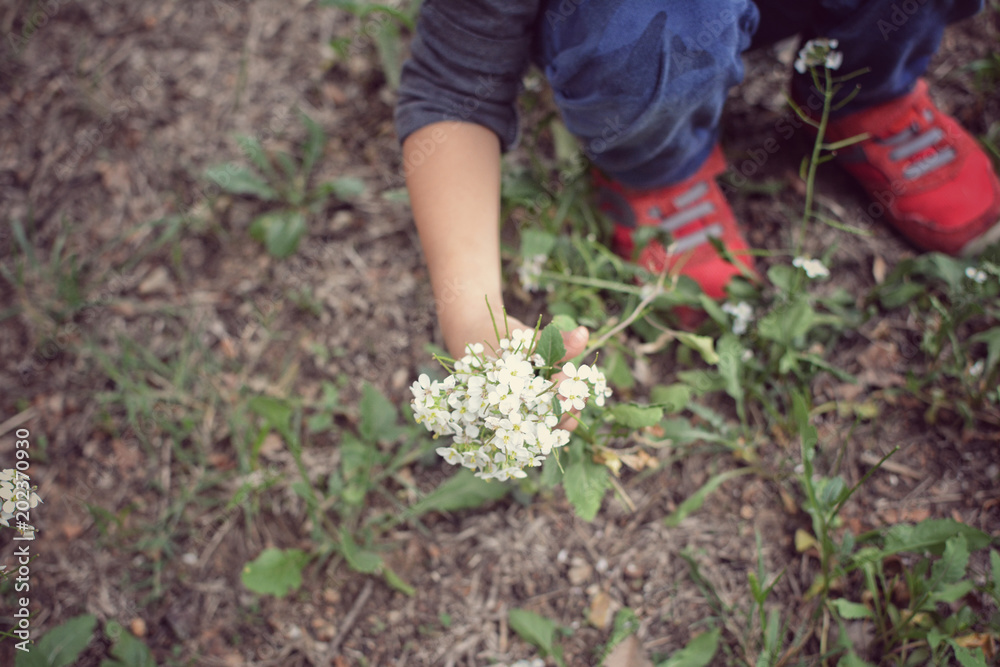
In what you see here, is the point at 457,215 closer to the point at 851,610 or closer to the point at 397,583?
the point at 397,583

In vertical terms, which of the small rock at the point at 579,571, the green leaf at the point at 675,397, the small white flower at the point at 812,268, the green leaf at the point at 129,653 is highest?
the small white flower at the point at 812,268

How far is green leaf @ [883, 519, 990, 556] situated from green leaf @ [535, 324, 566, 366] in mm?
997

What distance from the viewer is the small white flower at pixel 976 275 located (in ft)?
5.62

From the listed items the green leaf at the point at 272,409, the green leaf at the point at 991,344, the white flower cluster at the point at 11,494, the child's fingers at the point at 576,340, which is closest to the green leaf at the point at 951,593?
the green leaf at the point at 991,344

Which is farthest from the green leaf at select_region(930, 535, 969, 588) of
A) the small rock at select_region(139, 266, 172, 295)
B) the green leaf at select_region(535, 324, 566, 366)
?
the small rock at select_region(139, 266, 172, 295)

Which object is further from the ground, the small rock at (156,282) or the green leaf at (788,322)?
the green leaf at (788,322)

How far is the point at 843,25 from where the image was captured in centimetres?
171

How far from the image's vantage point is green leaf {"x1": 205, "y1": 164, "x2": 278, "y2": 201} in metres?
2.26

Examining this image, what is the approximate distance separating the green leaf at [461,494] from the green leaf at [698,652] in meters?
0.59

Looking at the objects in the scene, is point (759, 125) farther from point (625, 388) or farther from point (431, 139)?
point (431, 139)

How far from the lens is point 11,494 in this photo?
1.21 metres

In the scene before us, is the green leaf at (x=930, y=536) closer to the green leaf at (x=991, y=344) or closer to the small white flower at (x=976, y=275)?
the green leaf at (x=991, y=344)

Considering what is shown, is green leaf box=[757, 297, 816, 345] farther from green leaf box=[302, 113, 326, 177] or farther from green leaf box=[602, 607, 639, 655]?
green leaf box=[302, 113, 326, 177]

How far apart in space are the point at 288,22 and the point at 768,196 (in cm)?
203
